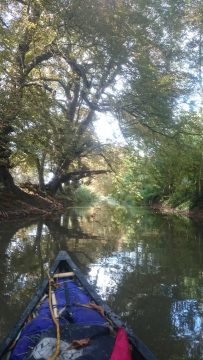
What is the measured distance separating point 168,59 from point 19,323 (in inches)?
432

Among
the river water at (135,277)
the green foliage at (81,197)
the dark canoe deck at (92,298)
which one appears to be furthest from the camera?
the green foliage at (81,197)

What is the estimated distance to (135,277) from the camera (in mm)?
6336

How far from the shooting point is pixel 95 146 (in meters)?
18.8

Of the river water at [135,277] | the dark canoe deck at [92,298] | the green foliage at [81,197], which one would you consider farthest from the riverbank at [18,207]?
the green foliage at [81,197]

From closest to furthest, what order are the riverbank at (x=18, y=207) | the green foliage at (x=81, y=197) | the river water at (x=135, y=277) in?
the river water at (x=135, y=277) → the riverbank at (x=18, y=207) → the green foliage at (x=81, y=197)

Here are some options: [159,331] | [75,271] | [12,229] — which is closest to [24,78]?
[12,229]

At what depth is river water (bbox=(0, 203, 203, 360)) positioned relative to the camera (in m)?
4.01

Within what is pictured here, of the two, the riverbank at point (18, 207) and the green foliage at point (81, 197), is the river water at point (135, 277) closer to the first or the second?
the riverbank at point (18, 207)

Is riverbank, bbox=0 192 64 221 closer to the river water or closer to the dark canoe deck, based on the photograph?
the river water

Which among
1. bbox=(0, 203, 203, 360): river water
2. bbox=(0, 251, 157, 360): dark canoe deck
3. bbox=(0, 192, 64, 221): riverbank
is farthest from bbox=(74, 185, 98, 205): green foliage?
bbox=(0, 251, 157, 360): dark canoe deck

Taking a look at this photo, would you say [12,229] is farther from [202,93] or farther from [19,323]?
[202,93]

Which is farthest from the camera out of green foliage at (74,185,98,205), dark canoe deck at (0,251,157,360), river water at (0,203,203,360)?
green foliage at (74,185,98,205)

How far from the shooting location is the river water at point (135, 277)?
13.1 ft

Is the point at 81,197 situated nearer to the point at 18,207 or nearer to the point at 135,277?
the point at 18,207
